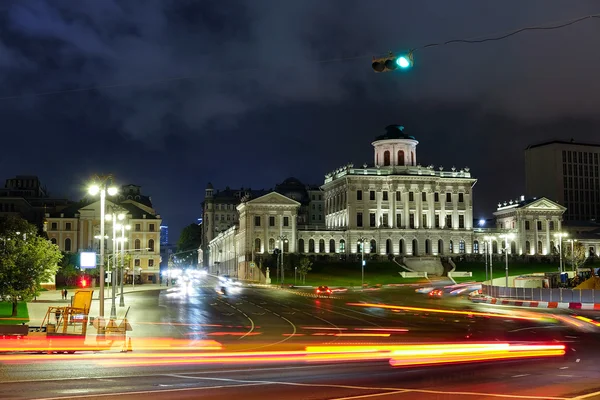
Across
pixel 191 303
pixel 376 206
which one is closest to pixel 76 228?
pixel 376 206

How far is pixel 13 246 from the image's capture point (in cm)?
5106

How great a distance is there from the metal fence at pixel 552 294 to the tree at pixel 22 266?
44186 millimetres

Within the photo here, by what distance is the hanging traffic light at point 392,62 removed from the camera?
781 inches

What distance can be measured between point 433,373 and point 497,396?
483 cm

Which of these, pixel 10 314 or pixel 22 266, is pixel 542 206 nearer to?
pixel 22 266

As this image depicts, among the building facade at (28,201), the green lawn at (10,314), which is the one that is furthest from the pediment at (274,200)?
the green lawn at (10,314)

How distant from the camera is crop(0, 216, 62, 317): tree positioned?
50.1 m

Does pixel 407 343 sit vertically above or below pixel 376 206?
below

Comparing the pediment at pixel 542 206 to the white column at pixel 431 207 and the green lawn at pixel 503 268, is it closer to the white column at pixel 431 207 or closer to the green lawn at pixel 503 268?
the green lawn at pixel 503 268

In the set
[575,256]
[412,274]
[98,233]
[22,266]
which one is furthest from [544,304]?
[98,233]

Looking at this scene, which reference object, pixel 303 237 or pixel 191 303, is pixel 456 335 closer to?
pixel 191 303

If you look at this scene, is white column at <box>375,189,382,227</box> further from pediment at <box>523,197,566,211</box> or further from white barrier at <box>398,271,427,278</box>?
pediment at <box>523,197,566,211</box>

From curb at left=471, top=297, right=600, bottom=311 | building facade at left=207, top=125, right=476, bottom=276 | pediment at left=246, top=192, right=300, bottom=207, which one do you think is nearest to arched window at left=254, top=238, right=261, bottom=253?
building facade at left=207, top=125, right=476, bottom=276

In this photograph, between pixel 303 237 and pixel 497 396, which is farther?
pixel 303 237
